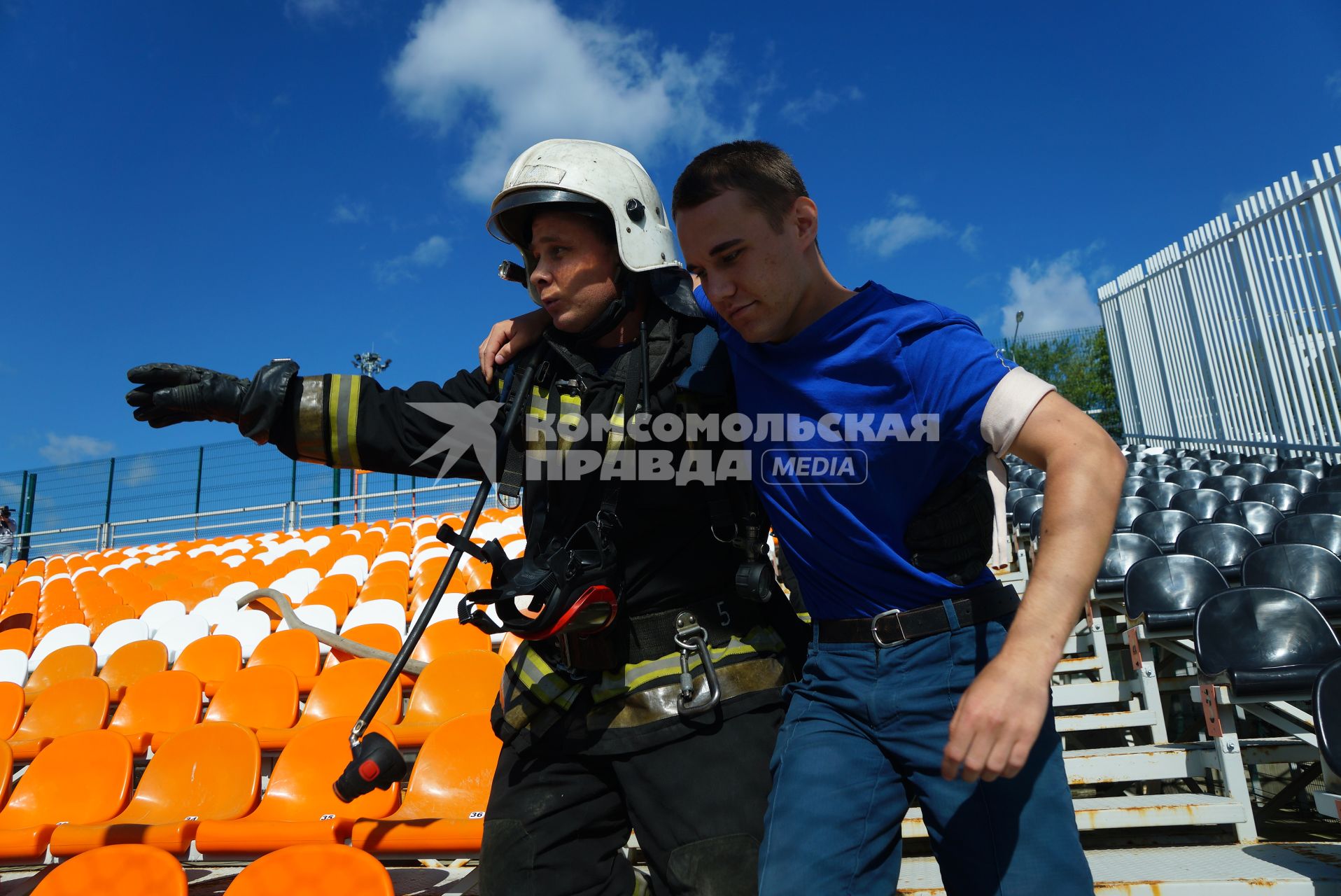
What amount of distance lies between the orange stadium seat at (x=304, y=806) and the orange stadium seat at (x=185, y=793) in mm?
96

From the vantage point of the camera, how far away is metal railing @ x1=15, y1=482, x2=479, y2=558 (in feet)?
53.3

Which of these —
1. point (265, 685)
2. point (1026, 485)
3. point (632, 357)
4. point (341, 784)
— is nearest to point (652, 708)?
point (341, 784)

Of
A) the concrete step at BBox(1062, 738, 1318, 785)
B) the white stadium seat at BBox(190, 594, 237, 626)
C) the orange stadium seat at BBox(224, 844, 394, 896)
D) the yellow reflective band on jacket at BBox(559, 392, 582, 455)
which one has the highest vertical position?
the white stadium seat at BBox(190, 594, 237, 626)

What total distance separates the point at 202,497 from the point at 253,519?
2.07m

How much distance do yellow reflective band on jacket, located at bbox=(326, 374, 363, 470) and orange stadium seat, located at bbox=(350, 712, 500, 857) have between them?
1.50 m

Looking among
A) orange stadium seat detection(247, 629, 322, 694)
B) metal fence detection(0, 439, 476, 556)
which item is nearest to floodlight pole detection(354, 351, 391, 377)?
metal fence detection(0, 439, 476, 556)

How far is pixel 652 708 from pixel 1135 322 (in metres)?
16.5

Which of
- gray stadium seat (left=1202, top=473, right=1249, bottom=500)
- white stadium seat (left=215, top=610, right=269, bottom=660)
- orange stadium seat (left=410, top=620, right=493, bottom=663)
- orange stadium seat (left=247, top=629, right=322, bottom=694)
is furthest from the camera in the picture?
gray stadium seat (left=1202, top=473, right=1249, bottom=500)

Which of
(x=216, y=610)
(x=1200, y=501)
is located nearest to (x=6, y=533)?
(x=216, y=610)

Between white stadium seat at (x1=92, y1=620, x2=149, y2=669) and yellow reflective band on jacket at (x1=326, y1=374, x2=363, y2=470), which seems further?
white stadium seat at (x1=92, y1=620, x2=149, y2=669)

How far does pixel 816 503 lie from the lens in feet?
5.34

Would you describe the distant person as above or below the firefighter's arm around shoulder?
above

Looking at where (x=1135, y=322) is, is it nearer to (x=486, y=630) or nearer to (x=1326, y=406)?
(x=1326, y=406)

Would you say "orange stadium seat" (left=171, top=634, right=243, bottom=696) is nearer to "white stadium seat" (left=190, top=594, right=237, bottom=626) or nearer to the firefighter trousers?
"white stadium seat" (left=190, top=594, right=237, bottom=626)
